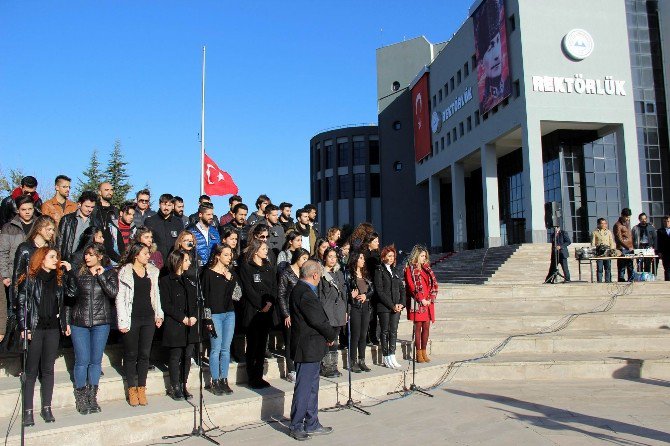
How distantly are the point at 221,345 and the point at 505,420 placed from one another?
3536 mm

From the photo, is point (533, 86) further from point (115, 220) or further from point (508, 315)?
point (115, 220)

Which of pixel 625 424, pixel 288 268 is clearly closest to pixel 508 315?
pixel 625 424

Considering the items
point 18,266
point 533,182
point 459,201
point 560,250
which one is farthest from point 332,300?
point 459,201

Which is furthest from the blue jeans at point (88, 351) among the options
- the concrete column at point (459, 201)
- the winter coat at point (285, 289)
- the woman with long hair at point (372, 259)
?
the concrete column at point (459, 201)

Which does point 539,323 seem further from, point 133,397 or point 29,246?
point 29,246

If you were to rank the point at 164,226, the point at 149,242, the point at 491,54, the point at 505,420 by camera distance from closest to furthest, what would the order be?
the point at 505,420 < the point at 149,242 < the point at 164,226 < the point at 491,54

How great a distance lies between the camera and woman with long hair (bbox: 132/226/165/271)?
Answer: 724 centimetres

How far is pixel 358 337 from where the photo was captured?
847cm

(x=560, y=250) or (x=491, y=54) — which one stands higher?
(x=491, y=54)

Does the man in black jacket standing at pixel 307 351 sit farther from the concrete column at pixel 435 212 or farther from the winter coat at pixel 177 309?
the concrete column at pixel 435 212

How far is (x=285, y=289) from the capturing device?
738cm

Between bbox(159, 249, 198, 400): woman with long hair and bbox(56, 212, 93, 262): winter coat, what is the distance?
1271 millimetres

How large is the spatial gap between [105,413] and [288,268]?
2.77 m

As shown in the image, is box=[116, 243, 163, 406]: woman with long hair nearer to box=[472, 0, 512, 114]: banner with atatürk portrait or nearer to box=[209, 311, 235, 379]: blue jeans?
box=[209, 311, 235, 379]: blue jeans
